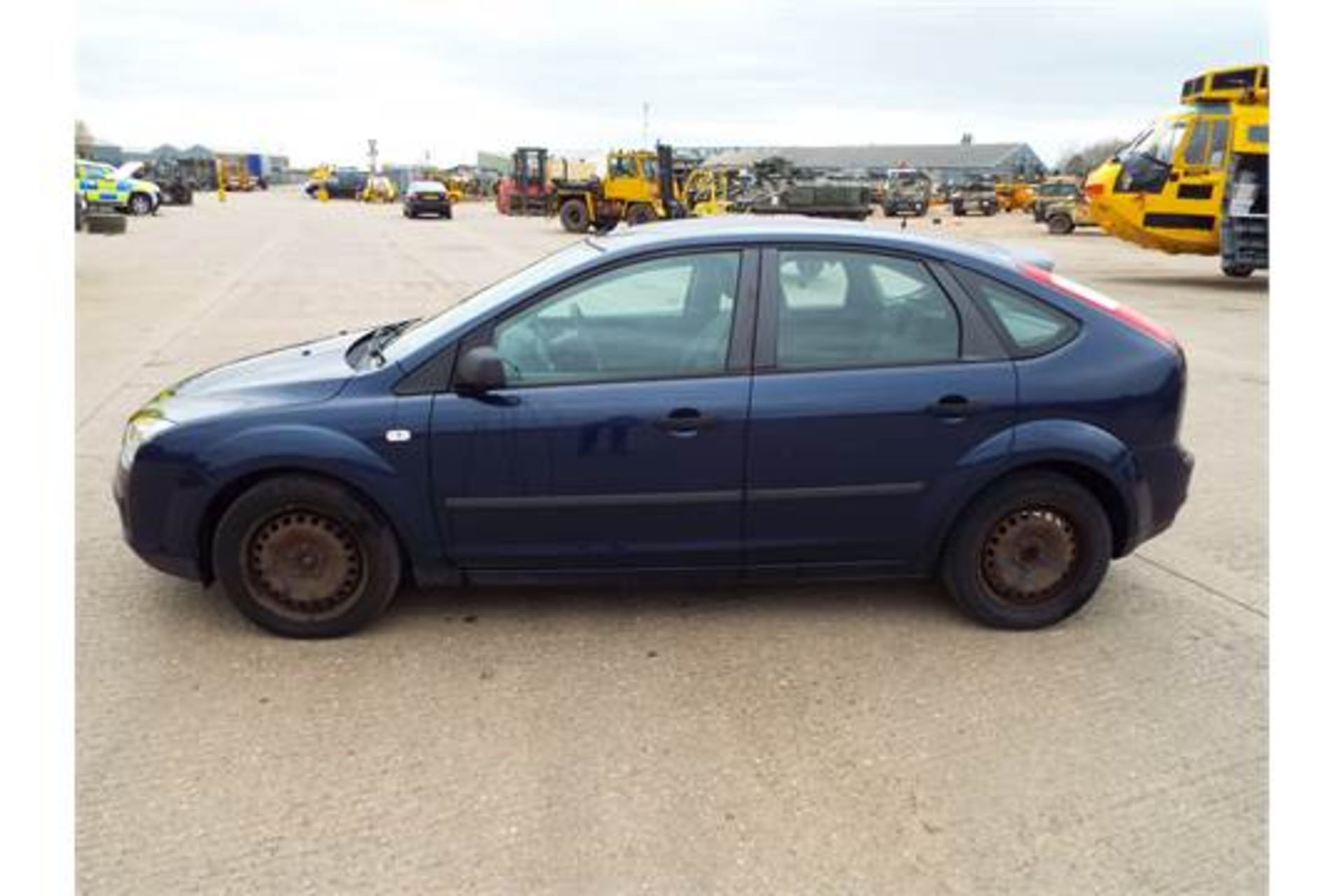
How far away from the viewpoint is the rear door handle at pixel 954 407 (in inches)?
150

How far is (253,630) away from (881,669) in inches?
92.2

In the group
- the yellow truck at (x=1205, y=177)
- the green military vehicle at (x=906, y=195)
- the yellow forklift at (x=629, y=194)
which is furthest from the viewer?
the green military vehicle at (x=906, y=195)

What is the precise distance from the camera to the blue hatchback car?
371 centimetres

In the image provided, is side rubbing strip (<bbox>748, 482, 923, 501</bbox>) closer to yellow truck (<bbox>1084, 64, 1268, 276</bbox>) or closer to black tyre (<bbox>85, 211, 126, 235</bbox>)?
yellow truck (<bbox>1084, 64, 1268, 276</bbox>)

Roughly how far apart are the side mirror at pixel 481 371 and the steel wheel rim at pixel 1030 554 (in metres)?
1.95

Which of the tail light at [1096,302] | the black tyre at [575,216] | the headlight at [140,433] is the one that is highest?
the black tyre at [575,216]

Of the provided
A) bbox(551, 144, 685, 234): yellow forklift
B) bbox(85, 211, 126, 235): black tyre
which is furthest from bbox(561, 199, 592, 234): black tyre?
bbox(85, 211, 126, 235): black tyre

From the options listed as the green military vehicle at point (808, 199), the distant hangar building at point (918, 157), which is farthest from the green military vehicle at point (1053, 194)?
the distant hangar building at point (918, 157)

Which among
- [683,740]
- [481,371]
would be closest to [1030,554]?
A: [683,740]

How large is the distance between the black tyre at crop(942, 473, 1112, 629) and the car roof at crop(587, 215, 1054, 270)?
3.05 feet

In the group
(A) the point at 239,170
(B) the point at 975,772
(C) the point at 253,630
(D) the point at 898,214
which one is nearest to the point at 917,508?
(B) the point at 975,772

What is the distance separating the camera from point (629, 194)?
30.7 metres

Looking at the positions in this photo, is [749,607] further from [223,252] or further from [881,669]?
[223,252]

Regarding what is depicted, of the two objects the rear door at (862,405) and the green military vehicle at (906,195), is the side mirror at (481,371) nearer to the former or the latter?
the rear door at (862,405)
